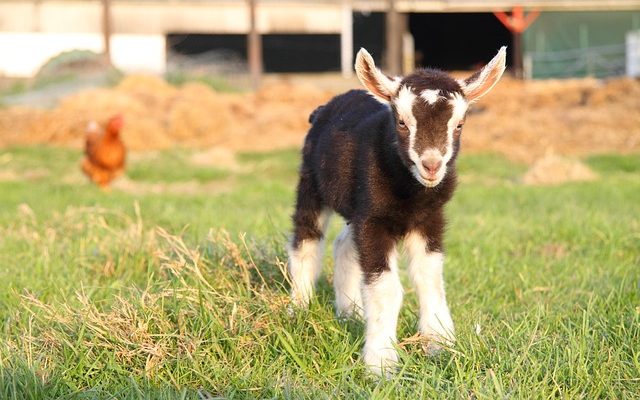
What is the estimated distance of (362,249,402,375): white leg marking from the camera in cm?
464

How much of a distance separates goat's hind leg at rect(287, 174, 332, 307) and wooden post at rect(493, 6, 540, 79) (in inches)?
1021

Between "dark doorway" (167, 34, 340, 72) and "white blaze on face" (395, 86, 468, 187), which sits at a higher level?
"dark doorway" (167, 34, 340, 72)

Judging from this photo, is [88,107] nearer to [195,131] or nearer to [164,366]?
[195,131]

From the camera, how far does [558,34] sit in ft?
109

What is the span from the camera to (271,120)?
21438 mm

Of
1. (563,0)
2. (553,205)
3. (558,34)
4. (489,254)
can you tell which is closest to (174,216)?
(489,254)

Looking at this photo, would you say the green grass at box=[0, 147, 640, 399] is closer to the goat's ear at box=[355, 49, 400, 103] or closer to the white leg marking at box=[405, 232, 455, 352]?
the white leg marking at box=[405, 232, 455, 352]

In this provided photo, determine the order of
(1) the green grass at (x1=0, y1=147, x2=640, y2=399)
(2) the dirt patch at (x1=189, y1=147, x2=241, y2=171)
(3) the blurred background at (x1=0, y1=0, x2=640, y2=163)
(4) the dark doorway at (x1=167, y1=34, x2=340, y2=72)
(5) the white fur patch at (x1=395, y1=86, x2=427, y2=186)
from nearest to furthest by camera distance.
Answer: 1. (1) the green grass at (x1=0, y1=147, x2=640, y2=399)
2. (5) the white fur patch at (x1=395, y1=86, x2=427, y2=186)
3. (2) the dirt patch at (x1=189, y1=147, x2=241, y2=171)
4. (3) the blurred background at (x1=0, y1=0, x2=640, y2=163)
5. (4) the dark doorway at (x1=167, y1=34, x2=340, y2=72)

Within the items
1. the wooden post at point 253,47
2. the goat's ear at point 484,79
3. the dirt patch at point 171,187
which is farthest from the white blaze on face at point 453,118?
the wooden post at point 253,47

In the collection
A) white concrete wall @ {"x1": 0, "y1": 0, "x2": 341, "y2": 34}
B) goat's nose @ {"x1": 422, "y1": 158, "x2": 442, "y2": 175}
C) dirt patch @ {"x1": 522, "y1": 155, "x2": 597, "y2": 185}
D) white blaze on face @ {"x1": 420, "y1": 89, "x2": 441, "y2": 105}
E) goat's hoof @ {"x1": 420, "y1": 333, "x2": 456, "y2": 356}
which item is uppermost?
white concrete wall @ {"x1": 0, "y1": 0, "x2": 341, "y2": 34}

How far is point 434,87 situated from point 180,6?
86.7ft

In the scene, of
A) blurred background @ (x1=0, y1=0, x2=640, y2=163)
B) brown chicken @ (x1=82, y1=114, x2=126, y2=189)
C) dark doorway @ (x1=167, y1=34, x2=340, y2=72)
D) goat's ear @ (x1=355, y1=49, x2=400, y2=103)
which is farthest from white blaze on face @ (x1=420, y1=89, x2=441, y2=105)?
dark doorway @ (x1=167, y1=34, x2=340, y2=72)

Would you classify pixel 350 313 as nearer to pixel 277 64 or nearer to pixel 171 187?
pixel 171 187

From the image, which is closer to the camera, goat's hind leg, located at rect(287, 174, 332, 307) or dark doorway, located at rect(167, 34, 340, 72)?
goat's hind leg, located at rect(287, 174, 332, 307)
